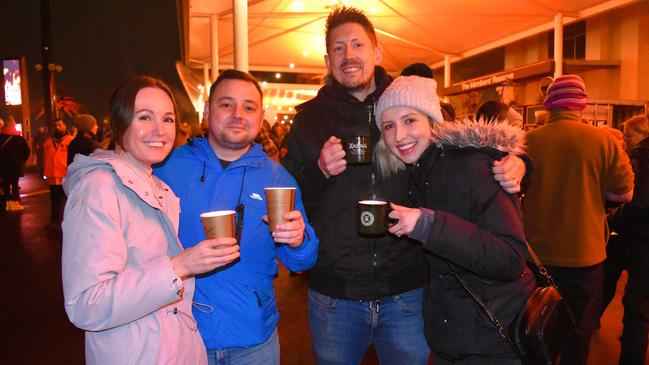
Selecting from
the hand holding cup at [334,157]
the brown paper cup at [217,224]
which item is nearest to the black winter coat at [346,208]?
the hand holding cup at [334,157]

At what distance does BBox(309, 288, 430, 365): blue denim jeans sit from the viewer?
2472 millimetres

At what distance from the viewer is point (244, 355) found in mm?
2168

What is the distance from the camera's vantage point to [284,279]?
6.89 metres

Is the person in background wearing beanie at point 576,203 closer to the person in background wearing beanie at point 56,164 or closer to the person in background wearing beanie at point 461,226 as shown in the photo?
the person in background wearing beanie at point 461,226

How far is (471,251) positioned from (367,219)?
0.44 m

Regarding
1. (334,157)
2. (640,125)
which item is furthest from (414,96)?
(640,125)

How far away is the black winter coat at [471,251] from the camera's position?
1.81 meters

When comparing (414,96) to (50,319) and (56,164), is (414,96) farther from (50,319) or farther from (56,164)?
(56,164)

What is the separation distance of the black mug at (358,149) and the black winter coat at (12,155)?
1277 cm

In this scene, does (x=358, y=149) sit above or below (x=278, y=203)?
above

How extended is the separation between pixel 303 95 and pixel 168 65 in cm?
4829

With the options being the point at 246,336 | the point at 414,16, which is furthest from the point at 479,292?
the point at 414,16

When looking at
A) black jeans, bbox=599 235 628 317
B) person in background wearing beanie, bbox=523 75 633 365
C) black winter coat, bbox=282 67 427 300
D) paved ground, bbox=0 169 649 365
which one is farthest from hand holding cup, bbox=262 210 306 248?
black jeans, bbox=599 235 628 317

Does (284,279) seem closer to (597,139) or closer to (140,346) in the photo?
(597,139)
